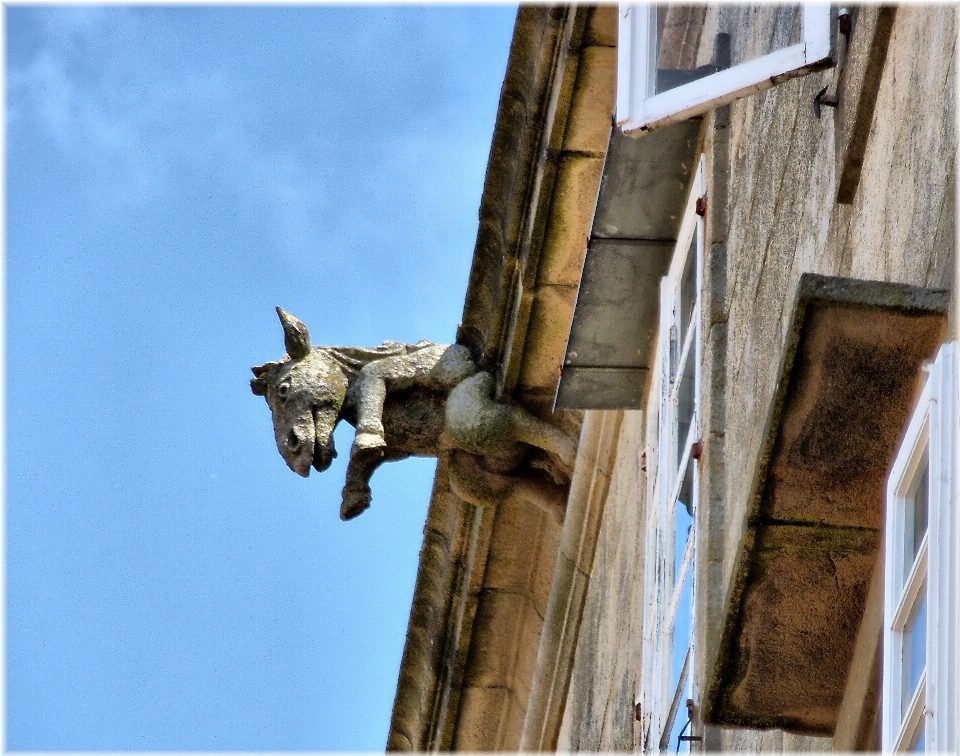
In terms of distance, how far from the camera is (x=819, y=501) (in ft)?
15.0

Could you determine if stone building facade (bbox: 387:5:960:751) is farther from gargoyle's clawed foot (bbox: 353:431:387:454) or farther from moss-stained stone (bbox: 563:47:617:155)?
gargoyle's clawed foot (bbox: 353:431:387:454)

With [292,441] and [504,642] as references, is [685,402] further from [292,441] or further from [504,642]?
[504,642]

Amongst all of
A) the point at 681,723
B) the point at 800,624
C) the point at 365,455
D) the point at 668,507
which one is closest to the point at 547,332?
the point at 365,455

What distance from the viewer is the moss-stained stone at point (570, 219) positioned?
27.3 ft

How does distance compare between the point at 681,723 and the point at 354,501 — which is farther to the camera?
the point at 354,501

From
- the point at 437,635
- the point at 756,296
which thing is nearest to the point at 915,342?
the point at 756,296

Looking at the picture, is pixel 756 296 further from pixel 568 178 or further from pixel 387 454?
pixel 387 454

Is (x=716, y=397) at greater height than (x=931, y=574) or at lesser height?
greater

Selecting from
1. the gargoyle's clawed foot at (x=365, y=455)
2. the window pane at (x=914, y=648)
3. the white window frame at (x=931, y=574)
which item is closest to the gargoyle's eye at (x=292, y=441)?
the gargoyle's clawed foot at (x=365, y=455)

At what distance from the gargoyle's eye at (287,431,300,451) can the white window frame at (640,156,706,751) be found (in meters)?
1.82

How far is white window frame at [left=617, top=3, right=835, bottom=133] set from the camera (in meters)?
5.07

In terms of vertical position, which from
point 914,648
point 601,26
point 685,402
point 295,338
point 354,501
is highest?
point 601,26

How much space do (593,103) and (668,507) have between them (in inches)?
77.4

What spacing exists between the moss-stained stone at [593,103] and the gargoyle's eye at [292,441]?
1754 millimetres
